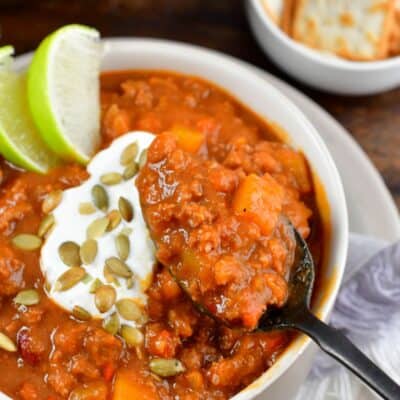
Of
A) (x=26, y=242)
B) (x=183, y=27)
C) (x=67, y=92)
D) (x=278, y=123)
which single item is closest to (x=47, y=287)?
(x=26, y=242)

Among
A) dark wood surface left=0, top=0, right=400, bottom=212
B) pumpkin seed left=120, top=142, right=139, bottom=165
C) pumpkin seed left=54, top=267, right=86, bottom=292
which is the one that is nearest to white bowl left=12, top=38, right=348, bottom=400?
pumpkin seed left=120, top=142, right=139, bottom=165

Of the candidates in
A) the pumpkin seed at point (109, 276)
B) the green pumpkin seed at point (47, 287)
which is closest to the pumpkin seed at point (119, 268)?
the pumpkin seed at point (109, 276)

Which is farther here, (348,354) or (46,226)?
(46,226)

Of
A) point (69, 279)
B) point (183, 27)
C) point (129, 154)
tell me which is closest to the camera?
point (69, 279)

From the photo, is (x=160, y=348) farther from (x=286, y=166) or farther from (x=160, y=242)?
(x=286, y=166)

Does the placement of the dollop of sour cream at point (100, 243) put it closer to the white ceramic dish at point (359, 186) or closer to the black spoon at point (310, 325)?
the black spoon at point (310, 325)

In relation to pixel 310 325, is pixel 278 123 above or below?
above

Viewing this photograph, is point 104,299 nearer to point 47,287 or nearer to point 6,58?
point 47,287
